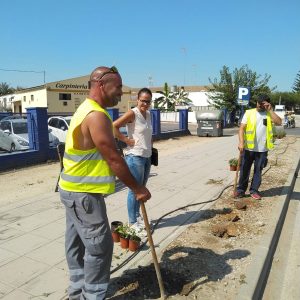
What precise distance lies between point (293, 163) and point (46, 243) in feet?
27.1

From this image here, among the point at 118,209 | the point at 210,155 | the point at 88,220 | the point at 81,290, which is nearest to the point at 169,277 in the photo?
the point at 81,290

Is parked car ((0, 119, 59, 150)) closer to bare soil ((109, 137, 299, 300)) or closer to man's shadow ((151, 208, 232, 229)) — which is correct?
man's shadow ((151, 208, 232, 229))

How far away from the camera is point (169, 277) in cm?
356

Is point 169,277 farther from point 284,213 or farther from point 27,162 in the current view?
point 27,162

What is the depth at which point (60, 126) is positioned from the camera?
14.1 metres

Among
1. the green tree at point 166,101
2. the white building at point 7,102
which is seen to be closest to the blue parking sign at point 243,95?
the green tree at point 166,101

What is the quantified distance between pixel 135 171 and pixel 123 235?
0.79 metres

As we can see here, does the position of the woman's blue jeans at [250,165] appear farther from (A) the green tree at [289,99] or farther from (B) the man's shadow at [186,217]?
(A) the green tree at [289,99]

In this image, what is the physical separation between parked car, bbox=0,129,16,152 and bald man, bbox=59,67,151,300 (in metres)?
9.15

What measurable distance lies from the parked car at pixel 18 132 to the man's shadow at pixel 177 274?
28.3 ft

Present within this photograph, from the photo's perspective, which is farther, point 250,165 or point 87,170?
point 250,165

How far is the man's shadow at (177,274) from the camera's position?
10.9ft

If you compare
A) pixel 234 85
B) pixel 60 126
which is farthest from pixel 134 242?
pixel 234 85

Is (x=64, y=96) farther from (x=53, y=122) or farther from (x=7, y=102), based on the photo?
(x=53, y=122)
